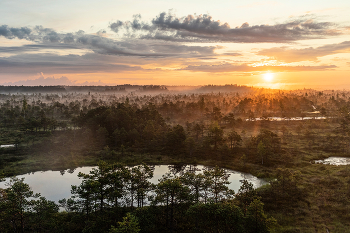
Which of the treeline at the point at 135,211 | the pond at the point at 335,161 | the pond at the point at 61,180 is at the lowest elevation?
the pond at the point at 61,180

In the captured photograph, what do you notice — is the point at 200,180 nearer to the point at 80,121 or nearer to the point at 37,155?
the point at 37,155

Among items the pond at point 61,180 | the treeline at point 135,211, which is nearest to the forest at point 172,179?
the treeline at point 135,211

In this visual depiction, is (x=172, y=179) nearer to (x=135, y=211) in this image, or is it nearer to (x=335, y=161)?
(x=135, y=211)

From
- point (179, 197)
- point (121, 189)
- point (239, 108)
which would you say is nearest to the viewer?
point (179, 197)

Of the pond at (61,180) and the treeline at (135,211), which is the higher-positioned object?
the treeline at (135,211)

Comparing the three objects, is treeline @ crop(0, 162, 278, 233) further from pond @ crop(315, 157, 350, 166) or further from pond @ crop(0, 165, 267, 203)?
pond @ crop(315, 157, 350, 166)

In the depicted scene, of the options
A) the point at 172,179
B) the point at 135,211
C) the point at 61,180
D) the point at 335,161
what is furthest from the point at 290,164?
the point at 61,180

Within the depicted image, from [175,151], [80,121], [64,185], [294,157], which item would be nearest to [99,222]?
[64,185]

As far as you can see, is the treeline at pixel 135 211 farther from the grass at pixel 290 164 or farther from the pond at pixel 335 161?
the pond at pixel 335 161

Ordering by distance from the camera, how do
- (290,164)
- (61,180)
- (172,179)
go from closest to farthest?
Result: (172,179) < (61,180) < (290,164)
